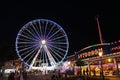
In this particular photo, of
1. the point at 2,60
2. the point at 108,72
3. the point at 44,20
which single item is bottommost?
the point at 108,72

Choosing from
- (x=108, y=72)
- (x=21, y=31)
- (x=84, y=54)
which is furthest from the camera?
(x=84, y=54)

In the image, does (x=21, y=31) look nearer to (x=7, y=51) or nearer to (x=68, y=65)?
(x=7, y=51)

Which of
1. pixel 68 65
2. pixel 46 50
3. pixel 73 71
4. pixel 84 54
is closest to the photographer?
pixel 46 50

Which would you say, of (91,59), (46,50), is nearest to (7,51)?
(46,50)

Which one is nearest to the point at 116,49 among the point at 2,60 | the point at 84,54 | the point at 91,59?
the point at 91,59

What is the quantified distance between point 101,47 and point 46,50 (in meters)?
12.7

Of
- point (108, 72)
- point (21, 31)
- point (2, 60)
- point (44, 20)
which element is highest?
point (44, 20)

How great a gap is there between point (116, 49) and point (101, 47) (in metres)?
5.24

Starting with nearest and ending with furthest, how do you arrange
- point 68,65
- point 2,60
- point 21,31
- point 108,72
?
point 2,60
point 108,72
point 21,31
point 68,65

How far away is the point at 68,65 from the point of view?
6256 centimetres

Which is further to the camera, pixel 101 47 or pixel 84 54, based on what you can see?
pixel 84 54

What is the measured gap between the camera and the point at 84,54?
51500 mm

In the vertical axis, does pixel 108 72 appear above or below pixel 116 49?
below

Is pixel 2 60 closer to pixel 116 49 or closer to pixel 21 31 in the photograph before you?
pixel 21 31
